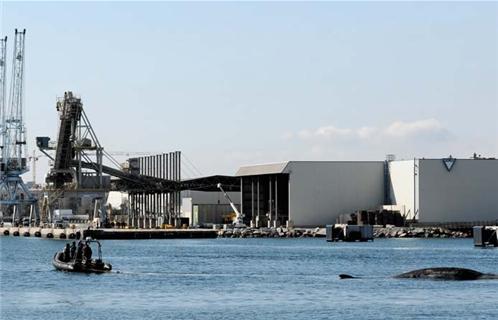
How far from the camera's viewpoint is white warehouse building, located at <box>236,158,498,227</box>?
168750 mm

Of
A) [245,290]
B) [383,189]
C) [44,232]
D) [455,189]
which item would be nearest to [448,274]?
[245,290]

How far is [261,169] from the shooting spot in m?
185

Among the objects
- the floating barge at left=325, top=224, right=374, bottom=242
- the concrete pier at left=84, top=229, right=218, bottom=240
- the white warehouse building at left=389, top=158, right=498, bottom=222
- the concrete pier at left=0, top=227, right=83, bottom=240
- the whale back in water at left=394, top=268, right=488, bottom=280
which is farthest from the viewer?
the concrete pier at left=84, top=229, right=218, bottom=240

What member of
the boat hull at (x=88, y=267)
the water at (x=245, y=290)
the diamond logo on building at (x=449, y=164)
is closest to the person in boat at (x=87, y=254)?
the boat hull at (x=88, y=267)

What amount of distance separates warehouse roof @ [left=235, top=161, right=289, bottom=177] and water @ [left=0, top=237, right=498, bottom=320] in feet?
→ 219

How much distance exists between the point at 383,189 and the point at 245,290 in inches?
4296

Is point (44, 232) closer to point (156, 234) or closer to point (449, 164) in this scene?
point (156, 234)

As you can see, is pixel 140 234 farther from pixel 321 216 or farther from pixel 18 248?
pixel 18 248

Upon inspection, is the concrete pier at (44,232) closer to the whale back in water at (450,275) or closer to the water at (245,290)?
the water at (245,290)

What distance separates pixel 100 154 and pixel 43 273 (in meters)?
102

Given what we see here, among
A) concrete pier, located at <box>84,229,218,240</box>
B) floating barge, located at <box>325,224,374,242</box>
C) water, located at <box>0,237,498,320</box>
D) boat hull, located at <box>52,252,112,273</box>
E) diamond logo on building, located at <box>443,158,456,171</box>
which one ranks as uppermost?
diamond logo on building, located at <box>443,158,456,171</box>

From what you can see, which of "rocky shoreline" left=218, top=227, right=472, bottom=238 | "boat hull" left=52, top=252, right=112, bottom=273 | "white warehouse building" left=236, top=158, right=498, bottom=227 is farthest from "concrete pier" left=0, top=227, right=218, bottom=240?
"boat hull" left=52, top=252, right=112, bottom=273

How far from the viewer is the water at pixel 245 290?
5722 centimetres

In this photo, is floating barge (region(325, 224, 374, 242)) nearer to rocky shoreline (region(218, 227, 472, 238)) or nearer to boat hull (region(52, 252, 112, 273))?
rocky shoreline (region(218, 227, 472, 238))
